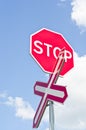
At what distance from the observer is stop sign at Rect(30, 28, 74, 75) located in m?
8.04

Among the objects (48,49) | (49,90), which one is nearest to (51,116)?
(49,90)

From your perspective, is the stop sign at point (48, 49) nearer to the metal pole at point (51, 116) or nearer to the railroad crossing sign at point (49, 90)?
the railroad crossing sign at point (49, 90)

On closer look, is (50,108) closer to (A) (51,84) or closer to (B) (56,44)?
(A) (51,84)

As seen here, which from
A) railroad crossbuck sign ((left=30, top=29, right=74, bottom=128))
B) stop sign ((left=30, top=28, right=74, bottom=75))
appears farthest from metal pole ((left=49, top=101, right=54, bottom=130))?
stop sign ((left=30, top=28, right=74, bottom=75))

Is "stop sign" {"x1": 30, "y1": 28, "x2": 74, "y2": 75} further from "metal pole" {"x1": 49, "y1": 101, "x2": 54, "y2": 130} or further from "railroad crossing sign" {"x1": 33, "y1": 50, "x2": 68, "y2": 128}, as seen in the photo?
"metal pole" {"x1": 49, "y1": 101, "x2": 54, "y2": 130}

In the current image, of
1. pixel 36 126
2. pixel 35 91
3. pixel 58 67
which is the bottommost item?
pixel 36 126

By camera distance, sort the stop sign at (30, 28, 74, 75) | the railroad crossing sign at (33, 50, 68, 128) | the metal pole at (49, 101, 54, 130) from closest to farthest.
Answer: the metal pole at (49, 101, 54, 130) → the railroad crossing sign at (33, 50, 68, 128) → the stop sign at (30, 28, 74, 75)

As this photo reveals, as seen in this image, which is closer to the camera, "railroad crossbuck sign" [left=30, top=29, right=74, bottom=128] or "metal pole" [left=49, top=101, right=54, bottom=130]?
"metal pole" [left=49, top=101, right=54, bottom=130]

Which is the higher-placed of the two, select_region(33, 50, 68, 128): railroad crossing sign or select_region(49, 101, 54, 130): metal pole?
select_region(33, 50, 68, 128): railroad crossing sign

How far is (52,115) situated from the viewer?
7527 mm

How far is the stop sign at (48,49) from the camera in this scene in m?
8.04

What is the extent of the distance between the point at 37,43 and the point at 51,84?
3.62 feet

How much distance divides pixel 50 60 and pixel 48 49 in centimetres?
29

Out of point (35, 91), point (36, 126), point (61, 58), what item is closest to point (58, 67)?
point (61, 58)
